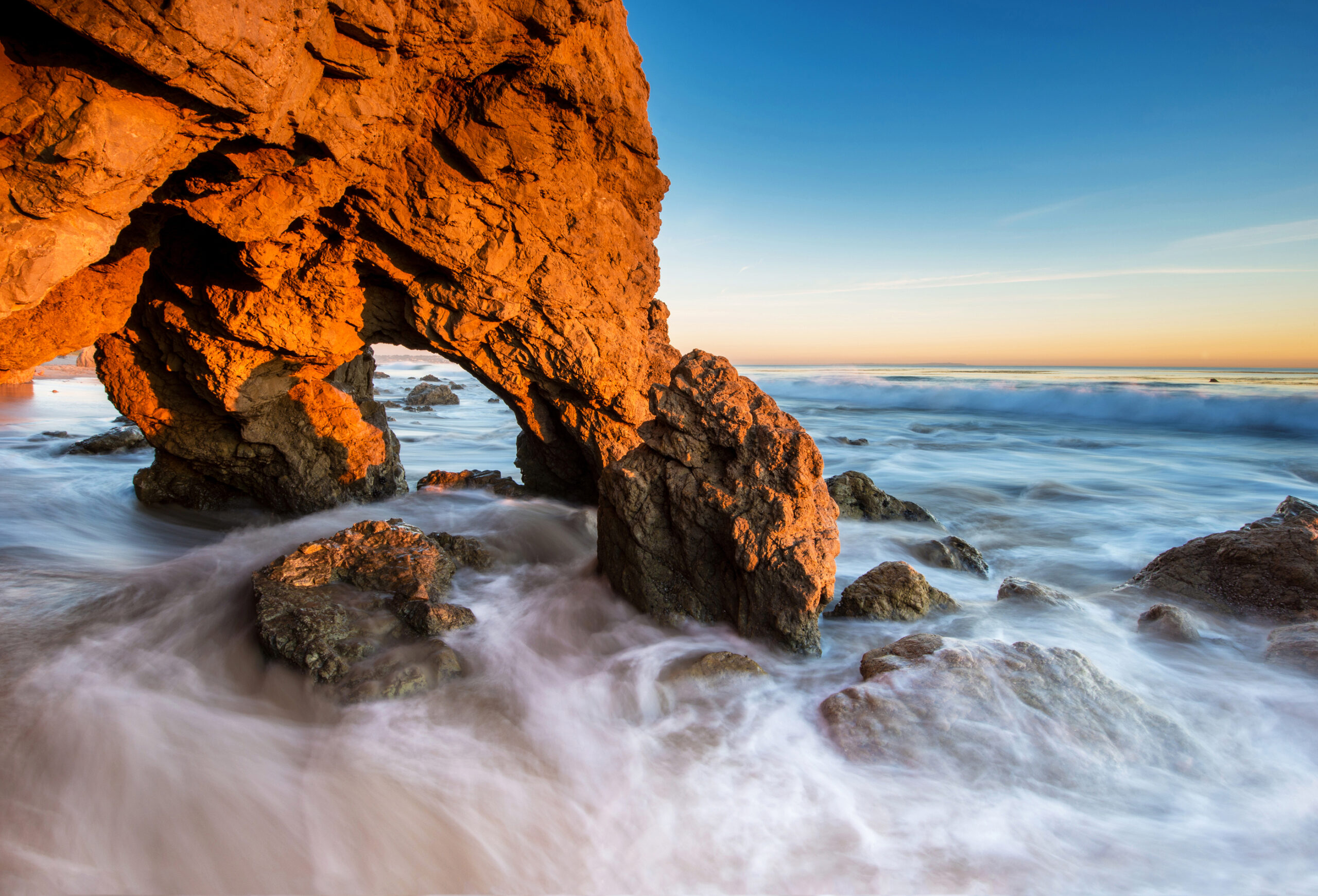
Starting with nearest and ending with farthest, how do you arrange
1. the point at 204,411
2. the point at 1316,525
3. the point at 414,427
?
the point at 1316,525, the point at 204,411, the point at 414,427

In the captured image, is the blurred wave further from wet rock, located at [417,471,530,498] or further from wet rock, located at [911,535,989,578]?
wet rock, located at [417,471,530,498]

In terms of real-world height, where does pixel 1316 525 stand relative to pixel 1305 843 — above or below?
above

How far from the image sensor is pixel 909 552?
6.92m

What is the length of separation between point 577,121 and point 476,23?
1.40 m

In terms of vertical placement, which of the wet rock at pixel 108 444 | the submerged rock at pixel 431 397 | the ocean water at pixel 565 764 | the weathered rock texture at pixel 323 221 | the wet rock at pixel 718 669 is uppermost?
the weathered rock texture at pixel 323 221

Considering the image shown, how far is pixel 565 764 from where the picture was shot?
330 centimetres

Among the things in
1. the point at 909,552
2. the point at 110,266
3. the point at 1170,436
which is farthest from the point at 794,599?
the point at 1170,436

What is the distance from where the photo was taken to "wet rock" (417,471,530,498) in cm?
834

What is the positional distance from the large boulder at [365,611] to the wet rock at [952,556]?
479 centimetres

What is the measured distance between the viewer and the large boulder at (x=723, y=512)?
13.8ft

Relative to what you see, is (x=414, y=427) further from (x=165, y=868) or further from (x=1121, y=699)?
(x=1121, y=699)

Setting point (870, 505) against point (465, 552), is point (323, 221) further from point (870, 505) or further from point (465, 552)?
point (870, 505)

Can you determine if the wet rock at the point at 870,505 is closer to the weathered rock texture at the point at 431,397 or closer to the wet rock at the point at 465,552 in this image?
the wet rock at the point at 465,552

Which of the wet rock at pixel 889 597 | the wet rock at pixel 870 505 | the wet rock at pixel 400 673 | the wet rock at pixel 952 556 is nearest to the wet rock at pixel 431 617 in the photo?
the wet rock at pixel 400 673
